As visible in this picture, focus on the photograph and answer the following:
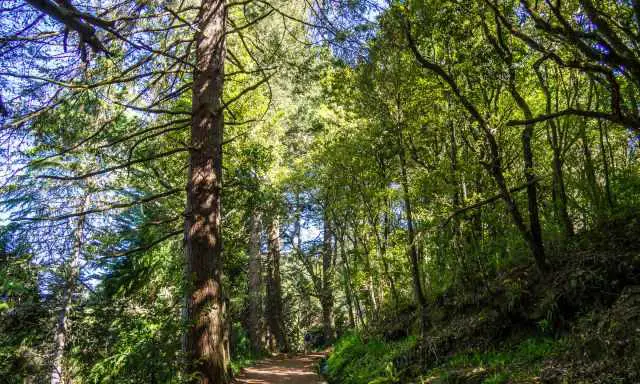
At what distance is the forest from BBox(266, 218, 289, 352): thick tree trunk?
238 inches

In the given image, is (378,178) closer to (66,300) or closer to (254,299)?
(254,299)

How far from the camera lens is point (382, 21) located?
6.75m

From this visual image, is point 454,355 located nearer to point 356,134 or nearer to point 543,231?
point 543,231

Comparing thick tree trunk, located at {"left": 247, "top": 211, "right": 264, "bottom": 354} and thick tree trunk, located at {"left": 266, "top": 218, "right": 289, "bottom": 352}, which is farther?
thick tree trunk, located at {"left": 266, "top": 218, "right": 289, "bottom": 352}

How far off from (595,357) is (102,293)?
12.9m

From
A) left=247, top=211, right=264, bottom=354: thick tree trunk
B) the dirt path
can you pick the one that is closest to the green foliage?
the dirt path

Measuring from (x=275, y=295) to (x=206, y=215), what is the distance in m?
15.7

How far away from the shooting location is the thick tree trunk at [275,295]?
19.5 meters

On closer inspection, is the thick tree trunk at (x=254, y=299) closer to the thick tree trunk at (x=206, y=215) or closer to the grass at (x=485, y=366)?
the grass at (x=485, y=366)

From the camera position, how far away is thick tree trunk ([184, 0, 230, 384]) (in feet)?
14.6

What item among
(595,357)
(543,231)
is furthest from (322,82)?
(595,357)

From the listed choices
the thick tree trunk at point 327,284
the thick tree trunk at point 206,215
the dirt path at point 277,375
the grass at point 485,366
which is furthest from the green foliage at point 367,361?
the thick tree trunk at point 327,284

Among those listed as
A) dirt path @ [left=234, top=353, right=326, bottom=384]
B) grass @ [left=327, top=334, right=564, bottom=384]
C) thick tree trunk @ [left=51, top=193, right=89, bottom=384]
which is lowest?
dirt path @ [left=234, top=353, right=326, bottom=384]

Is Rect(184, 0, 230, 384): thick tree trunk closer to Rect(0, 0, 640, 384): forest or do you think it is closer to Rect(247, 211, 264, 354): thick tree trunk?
Rect(0, 0, 640, 384): forest
